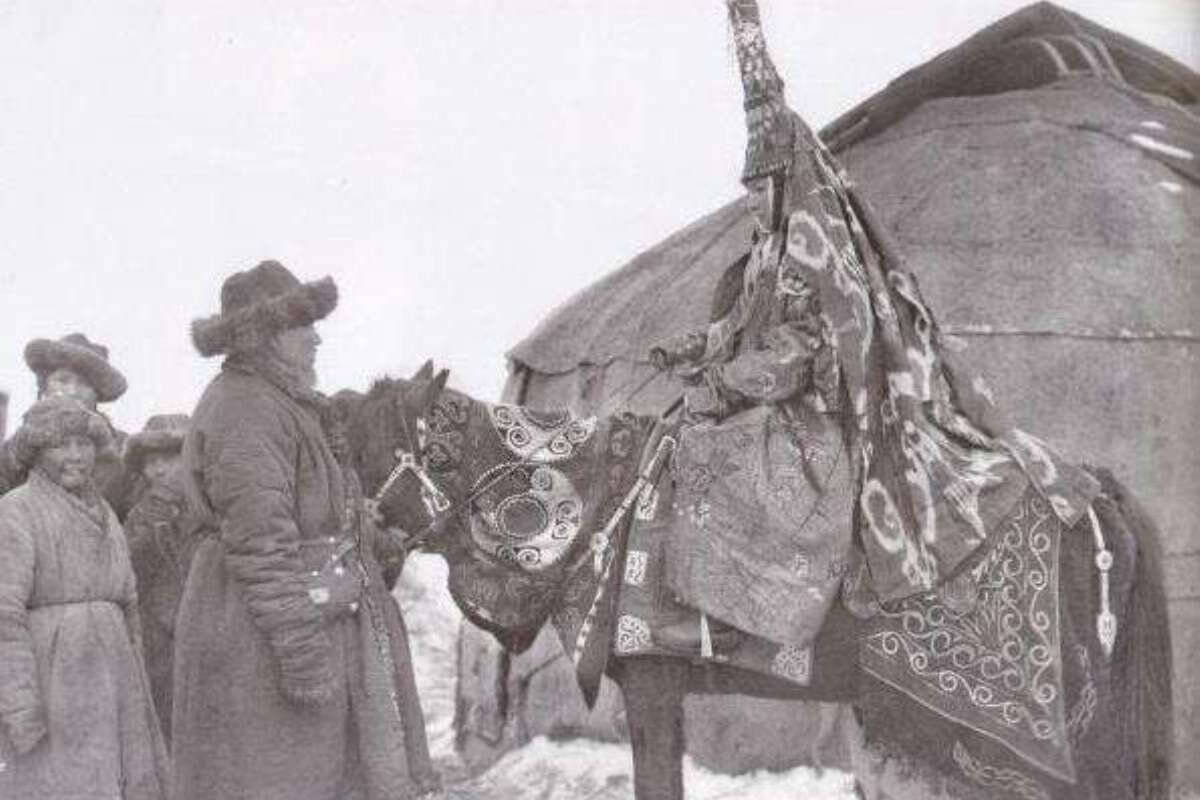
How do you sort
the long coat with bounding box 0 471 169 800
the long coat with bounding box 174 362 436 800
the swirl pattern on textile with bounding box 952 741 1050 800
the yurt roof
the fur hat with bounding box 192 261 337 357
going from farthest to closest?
the yurt roof → the swirl pattern on textile with bounding box 952 741 1050 800 → the long coat with bounding box 0 471 169 800 → the fur hat with bounding box 192 261 337 357 → the long coat with bounding box 174 362 436 800

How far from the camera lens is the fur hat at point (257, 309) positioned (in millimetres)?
3590

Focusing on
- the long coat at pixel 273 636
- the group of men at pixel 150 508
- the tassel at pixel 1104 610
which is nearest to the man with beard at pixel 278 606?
the long coat at pixel 273 636

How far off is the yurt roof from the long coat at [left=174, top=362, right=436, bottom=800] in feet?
13.8

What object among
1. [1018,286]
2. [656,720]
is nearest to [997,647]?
[656,720]

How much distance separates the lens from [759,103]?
14.6ft

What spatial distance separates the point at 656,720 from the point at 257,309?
65.8 inches

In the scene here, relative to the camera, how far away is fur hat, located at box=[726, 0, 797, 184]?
4418 millimetres

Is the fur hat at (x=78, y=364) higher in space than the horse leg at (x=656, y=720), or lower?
higher

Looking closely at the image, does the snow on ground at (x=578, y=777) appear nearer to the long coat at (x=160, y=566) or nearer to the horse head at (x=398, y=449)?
the long coat at (x=160, y=566)

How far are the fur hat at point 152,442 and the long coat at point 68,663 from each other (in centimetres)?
177

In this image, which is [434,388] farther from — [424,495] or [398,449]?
[424,495]

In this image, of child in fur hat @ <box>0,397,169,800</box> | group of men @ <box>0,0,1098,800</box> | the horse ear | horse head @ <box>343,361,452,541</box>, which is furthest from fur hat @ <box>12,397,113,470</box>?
the horse ear

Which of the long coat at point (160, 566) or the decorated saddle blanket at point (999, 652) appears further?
the long coat at point (160, 566)

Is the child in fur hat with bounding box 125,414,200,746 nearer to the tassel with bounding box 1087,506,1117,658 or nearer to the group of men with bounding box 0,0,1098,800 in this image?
the group of men with bounding box 0,0,1098,800
